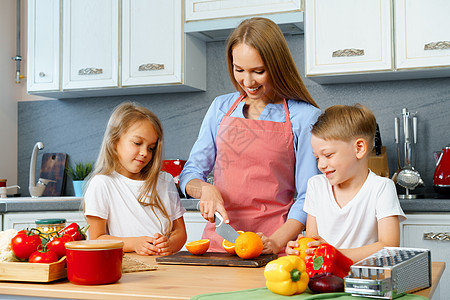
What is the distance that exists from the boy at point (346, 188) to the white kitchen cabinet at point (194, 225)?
4.07ft

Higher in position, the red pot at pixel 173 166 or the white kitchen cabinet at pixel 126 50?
the white kitchen cabinet at pixel 126 50

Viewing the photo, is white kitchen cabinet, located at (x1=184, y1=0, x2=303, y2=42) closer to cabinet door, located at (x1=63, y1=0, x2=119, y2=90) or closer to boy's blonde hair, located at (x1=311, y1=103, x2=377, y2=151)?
cabinet door, located at (x1=63, y1=0, x2=119, y2=90)

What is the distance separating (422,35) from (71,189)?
2.39 metres

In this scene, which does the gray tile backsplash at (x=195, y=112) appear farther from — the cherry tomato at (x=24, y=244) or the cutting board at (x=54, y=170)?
the cherry tomato at (x=24, y=244)

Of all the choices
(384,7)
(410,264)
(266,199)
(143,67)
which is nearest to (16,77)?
(143,67)

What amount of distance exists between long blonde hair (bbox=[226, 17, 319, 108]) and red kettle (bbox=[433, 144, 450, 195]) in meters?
1.38

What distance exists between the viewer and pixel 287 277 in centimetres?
91

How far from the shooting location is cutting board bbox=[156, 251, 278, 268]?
1.23m

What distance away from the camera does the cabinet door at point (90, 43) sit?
10.5 ft

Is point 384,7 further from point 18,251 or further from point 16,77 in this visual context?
point 16,77

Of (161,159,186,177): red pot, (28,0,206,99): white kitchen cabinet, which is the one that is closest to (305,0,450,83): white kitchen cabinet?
(28,0,206,99): white kitchen cabinet

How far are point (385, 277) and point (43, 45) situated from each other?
2979 millimetres

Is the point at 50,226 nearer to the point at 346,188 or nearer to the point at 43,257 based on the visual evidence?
the point at 43,257

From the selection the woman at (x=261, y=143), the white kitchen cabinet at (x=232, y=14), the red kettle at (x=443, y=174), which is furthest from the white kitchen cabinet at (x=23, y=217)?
the red kettle at (x=443, y=174)
